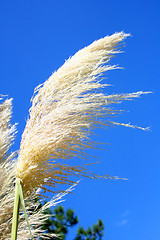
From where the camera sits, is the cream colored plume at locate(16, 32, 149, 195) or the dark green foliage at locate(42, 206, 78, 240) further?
the dark green foliage at locate(42, 206, 78, 240)

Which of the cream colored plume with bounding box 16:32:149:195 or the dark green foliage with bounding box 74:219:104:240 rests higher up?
the dark green foliage with bounding box 74:219:104:240

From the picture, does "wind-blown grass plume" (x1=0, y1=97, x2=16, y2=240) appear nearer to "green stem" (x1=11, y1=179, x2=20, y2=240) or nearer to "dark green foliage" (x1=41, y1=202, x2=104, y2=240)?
"green stem" (x1=11, y1=179, x2=20, y2=240)

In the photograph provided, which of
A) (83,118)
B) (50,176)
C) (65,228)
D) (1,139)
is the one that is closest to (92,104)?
(83,118)

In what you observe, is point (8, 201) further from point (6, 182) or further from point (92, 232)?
point (92, 232)

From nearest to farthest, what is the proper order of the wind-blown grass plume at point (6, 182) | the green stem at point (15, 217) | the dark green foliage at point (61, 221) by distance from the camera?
the green stem at point (15, 217)
the wind-blown grass plume at point (6, 182)
the dark green foliage at point (61, 221)

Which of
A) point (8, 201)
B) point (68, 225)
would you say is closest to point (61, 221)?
point (68, 225)

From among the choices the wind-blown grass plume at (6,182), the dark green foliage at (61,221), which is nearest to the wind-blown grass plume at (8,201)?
the wind-blown grass plume at (6,182)

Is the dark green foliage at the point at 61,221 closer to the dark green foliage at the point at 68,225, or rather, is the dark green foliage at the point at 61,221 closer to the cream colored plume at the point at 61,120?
the dark green foliage at the point at 68,225

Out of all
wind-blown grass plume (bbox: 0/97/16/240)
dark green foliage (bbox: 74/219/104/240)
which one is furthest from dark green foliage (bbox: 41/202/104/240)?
wind-blown grass plume (bbox: 0/97/16/240)

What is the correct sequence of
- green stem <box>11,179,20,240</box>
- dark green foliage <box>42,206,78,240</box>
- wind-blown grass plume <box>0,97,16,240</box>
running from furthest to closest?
dark green foliage <box>42,206,78,240</box> → wind-blown grass plume <box>0,97,16,240</box> → green stem <box>11,179,20,240</box>

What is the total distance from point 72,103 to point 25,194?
1.55 ft

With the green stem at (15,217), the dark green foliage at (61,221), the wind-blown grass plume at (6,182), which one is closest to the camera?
the green stem at (15,217)

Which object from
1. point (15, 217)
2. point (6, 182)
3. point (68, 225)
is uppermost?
→ point (68, 225)

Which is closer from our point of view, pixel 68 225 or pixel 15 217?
pixel 15 217
